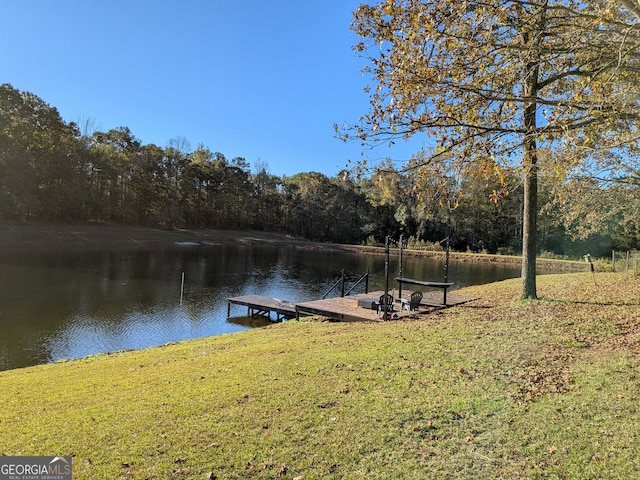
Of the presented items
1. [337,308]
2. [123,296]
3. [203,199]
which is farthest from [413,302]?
[203,199]

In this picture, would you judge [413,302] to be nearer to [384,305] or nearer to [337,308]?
[384,305]

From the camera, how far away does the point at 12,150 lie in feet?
138

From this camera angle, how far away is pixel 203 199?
67562 mm

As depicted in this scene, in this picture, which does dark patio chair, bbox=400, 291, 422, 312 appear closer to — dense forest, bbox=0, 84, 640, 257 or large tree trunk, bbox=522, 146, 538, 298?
large tree trunk, bbox=522, 146, 538, 298

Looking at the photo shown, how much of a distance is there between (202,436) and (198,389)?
1.64m

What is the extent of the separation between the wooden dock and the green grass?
407 cm

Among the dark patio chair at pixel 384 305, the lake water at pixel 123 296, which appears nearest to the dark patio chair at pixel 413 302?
the dark patio chair at pixel 384 305

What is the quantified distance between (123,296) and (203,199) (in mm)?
50703

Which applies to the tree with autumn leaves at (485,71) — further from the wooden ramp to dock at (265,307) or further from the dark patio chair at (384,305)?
the wooden ramp to dock at (265,307)

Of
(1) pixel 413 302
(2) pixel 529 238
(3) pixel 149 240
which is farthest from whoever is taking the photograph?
(3) pixel 149 240

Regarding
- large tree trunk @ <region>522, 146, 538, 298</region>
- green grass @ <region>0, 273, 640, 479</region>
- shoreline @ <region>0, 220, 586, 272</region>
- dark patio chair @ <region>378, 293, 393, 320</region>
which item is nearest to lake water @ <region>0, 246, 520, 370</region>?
green grass @ <region>0, 273, 640, 479</region>

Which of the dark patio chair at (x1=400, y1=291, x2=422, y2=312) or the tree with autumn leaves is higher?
the tree with autumn leaves

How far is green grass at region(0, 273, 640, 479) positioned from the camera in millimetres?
3461

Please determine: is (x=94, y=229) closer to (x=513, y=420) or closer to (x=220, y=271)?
(x=220, y=271)
